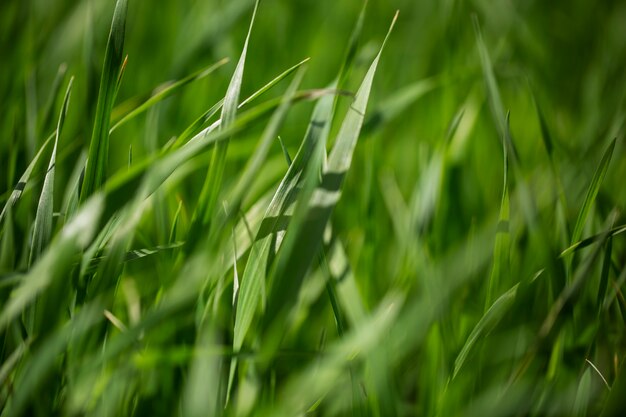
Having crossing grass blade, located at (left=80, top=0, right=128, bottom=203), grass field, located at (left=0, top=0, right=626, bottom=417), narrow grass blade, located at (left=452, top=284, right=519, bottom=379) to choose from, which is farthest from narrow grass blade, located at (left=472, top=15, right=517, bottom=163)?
crossing grass blade, located at (left=80, top=0, right=128, bottom=203)

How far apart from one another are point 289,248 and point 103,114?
0.21 m

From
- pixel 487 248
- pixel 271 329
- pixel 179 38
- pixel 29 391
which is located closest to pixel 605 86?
pixel 487 248

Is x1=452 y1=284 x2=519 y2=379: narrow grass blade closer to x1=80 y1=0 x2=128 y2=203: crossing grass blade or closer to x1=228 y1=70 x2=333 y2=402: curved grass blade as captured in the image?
x1=228 y1=70 x2=333 y2=402: curved grass blade

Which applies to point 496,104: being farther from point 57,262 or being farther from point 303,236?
point 57,262

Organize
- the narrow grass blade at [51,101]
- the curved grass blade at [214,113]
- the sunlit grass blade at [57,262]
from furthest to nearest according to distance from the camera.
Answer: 1. the narrow grass blade at [51,101]
2. the curved grass blade at [214,113]
3. the sunlit grass blade at [57,262]

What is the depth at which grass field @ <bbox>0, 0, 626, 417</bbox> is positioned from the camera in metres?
0.41

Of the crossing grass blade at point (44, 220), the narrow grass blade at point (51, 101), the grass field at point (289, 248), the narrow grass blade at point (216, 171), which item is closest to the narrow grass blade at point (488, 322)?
the grass field at point (289, 248)

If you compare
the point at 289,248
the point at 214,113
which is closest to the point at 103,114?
the point at 214,113

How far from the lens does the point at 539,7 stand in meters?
1.44

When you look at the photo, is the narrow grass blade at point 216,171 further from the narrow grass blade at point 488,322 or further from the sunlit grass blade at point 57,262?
the narrow grass blade at point 488,322

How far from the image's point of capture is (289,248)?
0.40m

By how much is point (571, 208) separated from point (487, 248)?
0.15 meters

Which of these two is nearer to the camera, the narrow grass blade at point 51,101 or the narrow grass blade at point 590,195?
the narrow grass blade at point 590,195

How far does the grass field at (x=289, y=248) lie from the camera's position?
41 centimetres
